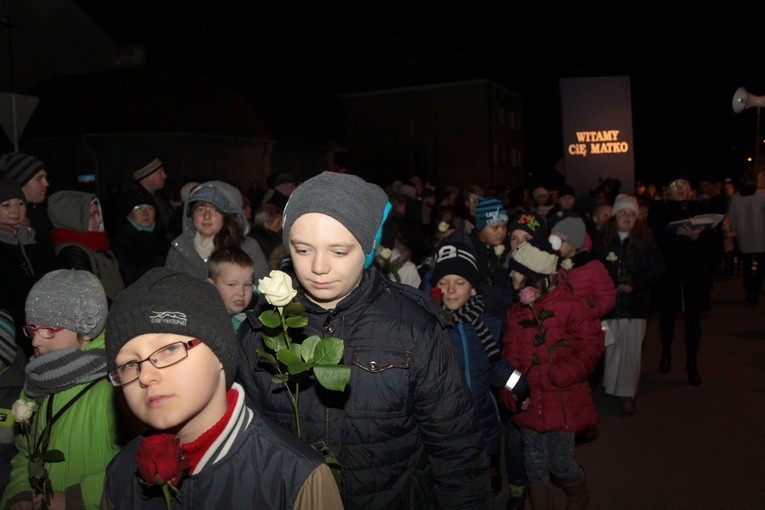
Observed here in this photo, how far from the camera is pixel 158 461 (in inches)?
68.7

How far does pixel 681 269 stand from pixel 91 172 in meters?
20.7

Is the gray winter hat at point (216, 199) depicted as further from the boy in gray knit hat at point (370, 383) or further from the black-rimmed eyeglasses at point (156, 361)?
the black-rimmed eyeglasses at point (156, 361)

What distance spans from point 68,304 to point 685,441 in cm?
528

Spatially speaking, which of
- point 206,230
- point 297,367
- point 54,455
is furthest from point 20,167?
point 297,367

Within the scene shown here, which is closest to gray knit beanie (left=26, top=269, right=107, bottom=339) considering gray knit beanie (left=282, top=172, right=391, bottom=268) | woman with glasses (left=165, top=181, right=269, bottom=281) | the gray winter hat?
gray knit beanie (left=282, top=172, right=391, bottom=268)

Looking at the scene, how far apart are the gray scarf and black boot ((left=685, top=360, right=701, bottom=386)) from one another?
6705mm

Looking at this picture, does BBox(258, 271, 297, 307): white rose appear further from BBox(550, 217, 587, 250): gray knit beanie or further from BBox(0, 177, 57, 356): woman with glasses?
BBox(550, 217, 587, 250): gray knit beanie

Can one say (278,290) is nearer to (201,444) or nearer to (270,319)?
(270,319)

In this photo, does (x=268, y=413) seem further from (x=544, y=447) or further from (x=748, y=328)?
(x=748, y=328)

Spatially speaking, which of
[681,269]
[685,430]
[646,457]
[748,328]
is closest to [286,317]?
[646,457]

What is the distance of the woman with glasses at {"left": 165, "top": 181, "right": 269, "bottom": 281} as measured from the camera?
541 cm

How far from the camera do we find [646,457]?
5910mm

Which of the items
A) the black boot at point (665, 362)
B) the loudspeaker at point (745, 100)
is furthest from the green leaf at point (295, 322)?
the loudspeaker at point (745, 100)

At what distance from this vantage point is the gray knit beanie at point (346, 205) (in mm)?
2535
